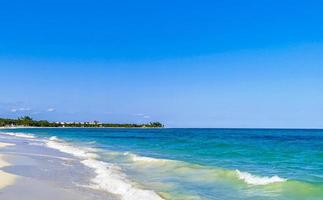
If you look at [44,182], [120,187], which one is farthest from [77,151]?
[120,187]

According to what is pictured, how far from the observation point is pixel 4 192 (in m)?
14.6

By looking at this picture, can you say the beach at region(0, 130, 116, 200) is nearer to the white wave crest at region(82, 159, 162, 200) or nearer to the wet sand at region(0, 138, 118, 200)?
the wet sand at region(0, 138, 118, 200)

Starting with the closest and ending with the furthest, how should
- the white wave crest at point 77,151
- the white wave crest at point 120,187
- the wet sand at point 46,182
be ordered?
the wet sand at point 46,182 → the white wave crest at point 120,187 → the white wave crest at point 77,151

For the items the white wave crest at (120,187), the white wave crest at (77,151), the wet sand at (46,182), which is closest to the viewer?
the wet sand at (46,182)

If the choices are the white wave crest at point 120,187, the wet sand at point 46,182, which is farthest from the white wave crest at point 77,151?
the white wave crest at point 120,187

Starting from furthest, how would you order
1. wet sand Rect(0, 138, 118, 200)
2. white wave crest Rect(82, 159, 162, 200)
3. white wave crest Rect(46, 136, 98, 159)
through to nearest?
white wave crest Rect(46, 136, 98, 159), white wave crest Rect(82, 159, 162, 200), wet sand Rect(0, 138, 118, 200)

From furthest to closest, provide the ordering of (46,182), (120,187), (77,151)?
(77,151) < (46,182) < (120,187)

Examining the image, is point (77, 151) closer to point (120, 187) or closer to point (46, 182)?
point (46, 182)

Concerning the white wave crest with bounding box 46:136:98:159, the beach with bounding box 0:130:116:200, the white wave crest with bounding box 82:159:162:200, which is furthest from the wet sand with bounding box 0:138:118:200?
the white wave crest with bounding box 46:136:98:159

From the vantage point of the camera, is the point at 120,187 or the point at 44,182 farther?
the point at 44,182

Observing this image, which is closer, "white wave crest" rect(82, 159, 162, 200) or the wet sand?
the wet sand

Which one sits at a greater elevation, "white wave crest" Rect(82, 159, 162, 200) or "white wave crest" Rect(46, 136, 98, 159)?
"white wave crest" Rect(46, 136, 98, 159)

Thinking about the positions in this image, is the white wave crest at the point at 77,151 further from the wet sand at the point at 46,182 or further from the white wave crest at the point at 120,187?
the white wave crest at the point at 120,187

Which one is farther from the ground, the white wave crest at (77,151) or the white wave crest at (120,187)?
the white wave crest at (77,151)
